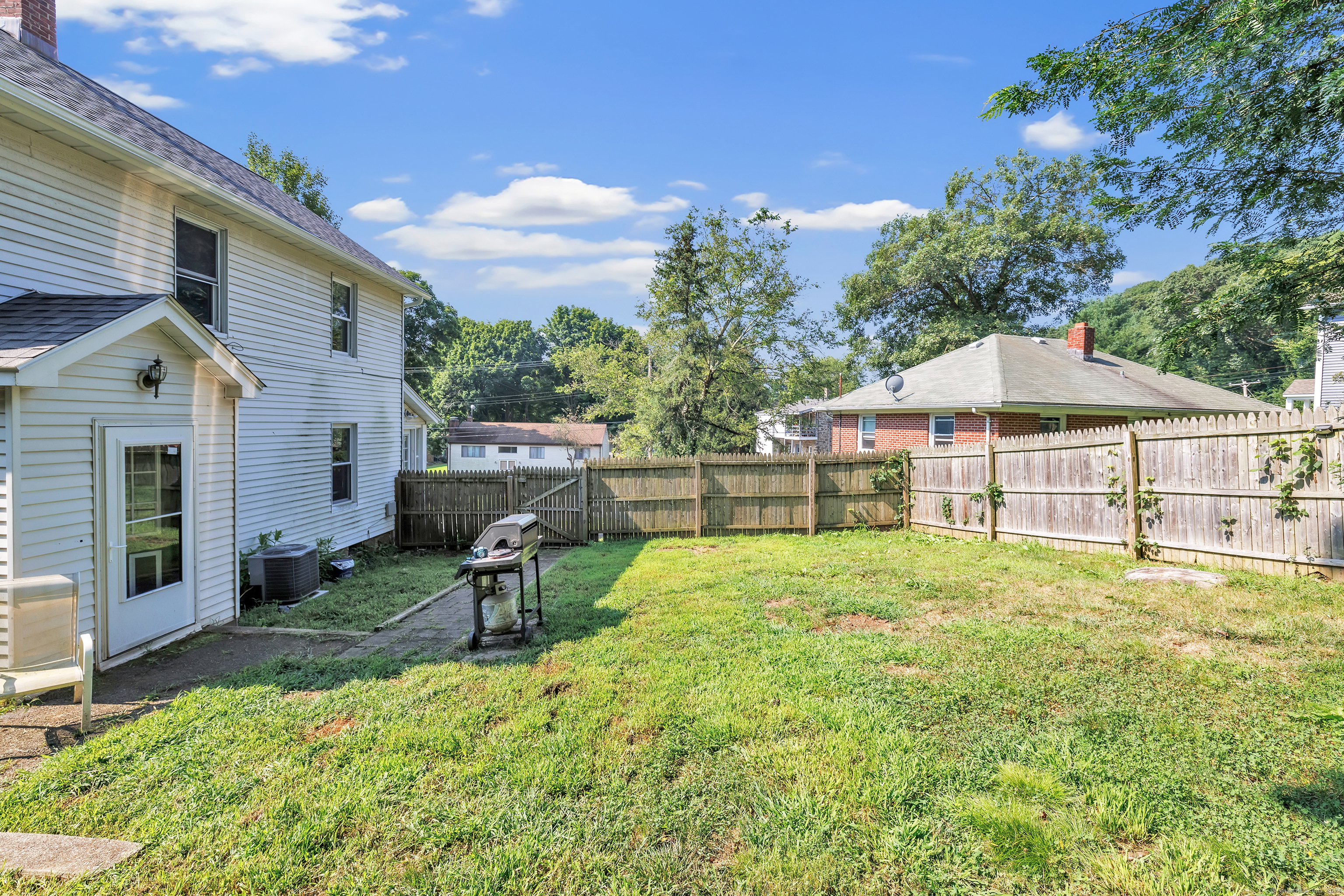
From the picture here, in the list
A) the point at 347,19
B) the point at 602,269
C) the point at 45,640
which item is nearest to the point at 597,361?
the point at 347,19

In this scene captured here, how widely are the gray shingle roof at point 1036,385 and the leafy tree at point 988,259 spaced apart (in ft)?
30.1

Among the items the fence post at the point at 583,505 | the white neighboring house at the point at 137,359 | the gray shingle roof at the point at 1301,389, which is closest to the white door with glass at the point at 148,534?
the white neighboring house at the point at 137,359

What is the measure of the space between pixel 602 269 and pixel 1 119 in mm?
49827

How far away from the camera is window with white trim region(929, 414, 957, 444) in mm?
17875

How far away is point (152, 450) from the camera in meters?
5.88

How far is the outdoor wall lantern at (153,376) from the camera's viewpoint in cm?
568

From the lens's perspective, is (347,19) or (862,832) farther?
(347,19)

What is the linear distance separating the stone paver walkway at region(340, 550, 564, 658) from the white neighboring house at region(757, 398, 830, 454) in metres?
12.3

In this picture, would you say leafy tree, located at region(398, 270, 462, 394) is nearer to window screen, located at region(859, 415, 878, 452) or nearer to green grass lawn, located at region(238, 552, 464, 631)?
window screen, located at region(859, 415, 878, 452)

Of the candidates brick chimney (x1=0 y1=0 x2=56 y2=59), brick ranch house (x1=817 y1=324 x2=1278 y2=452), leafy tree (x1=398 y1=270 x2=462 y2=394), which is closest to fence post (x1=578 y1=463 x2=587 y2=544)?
brick chimney (x1=0 y1=0 x2=56 y2=59)

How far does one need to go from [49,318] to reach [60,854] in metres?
4.36

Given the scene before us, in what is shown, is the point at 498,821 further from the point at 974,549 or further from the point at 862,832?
the point at 974,549

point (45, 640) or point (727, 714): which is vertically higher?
point (45, 640)

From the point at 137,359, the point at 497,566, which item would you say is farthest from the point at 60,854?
the point at 137,359
